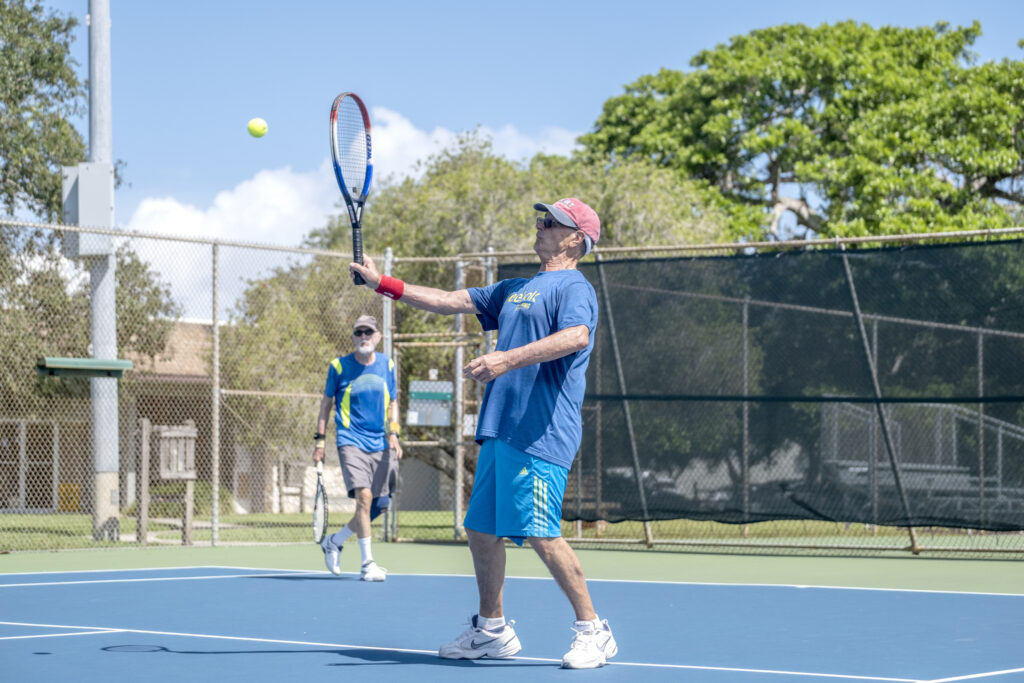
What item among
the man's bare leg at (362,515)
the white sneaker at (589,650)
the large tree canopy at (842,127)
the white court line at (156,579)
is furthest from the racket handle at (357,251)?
the large tree canopy at (842,127)

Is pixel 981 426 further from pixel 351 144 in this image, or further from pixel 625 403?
pixel 351 144

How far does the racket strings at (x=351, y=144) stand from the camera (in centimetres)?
632

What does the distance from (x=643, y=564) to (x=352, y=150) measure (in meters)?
5.16

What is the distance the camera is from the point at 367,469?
941 cm

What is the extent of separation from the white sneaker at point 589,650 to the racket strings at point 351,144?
95.5 inches

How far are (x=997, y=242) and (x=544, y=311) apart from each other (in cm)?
651

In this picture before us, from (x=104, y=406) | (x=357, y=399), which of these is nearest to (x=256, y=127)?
(x=357, y=399)

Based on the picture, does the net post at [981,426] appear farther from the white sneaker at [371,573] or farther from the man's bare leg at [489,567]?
the man's bare leg at [489,567]

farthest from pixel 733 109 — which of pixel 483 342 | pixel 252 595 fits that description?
pixel 252 595

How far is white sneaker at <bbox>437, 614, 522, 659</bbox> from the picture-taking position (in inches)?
207

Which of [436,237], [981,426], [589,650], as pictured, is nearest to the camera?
[589,650]

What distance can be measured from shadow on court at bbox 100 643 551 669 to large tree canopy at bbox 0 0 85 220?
11564 millimetres

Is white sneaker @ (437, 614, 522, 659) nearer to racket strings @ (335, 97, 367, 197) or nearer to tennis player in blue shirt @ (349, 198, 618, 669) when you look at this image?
tennis player in blue shirt @ (349, 198, 618, 669)

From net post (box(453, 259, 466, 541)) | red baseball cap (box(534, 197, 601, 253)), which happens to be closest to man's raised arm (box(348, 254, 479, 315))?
red baseball cap (box(534, 197, 601, 253))
